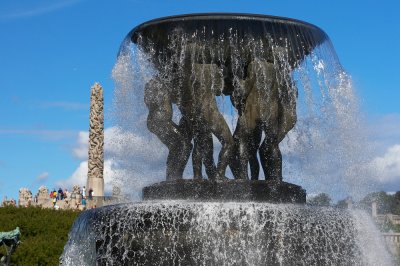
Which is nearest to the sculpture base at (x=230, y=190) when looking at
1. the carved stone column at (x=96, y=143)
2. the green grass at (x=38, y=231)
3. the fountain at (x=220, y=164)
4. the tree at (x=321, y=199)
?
the fountain at (x=220, y=164)

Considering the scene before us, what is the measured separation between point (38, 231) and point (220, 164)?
40.3 ft

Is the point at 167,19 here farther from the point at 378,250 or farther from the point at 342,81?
the point at 378,250

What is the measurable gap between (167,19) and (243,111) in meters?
1.78

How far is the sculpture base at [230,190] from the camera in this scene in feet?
39.9

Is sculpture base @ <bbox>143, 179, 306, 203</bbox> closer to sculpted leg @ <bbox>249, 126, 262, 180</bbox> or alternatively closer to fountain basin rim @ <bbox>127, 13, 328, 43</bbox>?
sculpted leg @ <bbox>249, 126, 262, 180</bbox>

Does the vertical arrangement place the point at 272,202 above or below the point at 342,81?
below

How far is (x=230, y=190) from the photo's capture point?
12.2 meters

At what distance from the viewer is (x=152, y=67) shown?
1385 cm

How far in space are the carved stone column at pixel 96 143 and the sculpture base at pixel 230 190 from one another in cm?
3876

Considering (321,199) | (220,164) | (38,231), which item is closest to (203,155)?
(220,164)

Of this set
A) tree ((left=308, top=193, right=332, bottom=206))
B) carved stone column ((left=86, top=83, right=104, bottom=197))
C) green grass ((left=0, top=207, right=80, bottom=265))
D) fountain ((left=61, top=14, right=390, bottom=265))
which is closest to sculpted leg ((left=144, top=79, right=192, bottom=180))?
fountain ((left=61, top=14, right=390, bottom=265))

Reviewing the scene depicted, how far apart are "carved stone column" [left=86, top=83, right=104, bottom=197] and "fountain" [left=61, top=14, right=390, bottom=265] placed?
37929 millimetres

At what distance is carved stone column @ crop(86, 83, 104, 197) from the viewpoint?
52528mm

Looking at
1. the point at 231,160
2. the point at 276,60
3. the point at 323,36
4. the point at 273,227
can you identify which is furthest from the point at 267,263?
the point at 323,36
